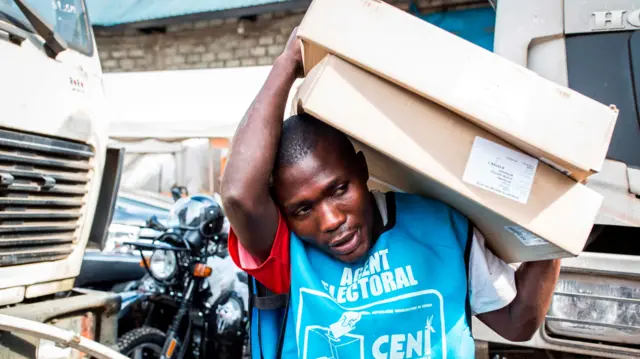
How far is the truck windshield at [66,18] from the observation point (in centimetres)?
225

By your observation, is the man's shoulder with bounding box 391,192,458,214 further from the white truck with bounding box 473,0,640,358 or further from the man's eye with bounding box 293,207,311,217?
the white truck with bounding box 473,0,640,358

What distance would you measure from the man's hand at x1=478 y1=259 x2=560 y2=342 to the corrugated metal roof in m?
6.15

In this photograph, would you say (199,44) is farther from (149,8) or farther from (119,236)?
(119,236)

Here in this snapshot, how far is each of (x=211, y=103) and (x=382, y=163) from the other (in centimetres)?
697

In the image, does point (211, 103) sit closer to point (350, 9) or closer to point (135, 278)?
point (135, 278)

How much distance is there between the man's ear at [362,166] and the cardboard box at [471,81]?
0.38 m

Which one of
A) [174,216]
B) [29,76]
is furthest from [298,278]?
[174,216]

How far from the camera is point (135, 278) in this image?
4930 millimetres

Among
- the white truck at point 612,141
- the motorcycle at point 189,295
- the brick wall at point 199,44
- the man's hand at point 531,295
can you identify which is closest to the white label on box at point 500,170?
the man's hand at point 531,295

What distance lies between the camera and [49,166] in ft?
7.49

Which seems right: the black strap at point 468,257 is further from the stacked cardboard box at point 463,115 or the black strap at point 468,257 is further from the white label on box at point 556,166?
the white label on box at point 556,166

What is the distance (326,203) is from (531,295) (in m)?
0.60

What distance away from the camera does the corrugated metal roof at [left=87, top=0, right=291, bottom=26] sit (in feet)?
24.2

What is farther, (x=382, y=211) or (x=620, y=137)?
(x=620, y=137)
